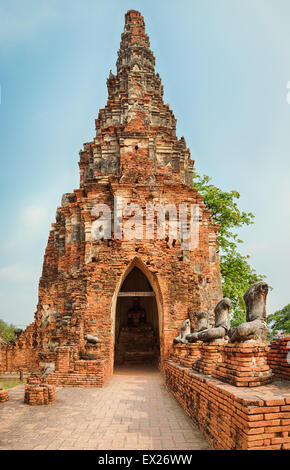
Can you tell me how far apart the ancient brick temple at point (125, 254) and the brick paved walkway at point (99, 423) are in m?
1.80

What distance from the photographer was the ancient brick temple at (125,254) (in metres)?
11.4

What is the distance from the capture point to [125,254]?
11.8 meters

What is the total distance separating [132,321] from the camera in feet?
58.6

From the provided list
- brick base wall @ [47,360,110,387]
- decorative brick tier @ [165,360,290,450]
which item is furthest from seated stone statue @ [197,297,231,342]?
brick base wall @ [47,360,110,387]

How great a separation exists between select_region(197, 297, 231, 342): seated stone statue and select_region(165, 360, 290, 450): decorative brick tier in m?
1.19

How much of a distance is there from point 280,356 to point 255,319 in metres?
0.66

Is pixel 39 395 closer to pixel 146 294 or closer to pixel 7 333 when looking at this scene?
pixel 146 294

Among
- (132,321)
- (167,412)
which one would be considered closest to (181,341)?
(167,412)

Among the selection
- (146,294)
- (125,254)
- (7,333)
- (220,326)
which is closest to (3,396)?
(220,326)

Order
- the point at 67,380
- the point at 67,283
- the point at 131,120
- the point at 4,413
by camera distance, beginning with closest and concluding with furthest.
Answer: the point at 4,413
the point at 67,380
the point at 67,283
the point at 131,120

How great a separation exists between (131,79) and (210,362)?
17438 mm

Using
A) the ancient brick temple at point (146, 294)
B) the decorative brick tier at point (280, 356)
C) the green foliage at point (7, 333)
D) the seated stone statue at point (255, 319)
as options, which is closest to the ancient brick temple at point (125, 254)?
the ancient brick temple at point (146, 294)

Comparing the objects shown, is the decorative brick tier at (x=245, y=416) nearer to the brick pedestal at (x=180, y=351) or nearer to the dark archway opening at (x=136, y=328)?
the brick pedestal at (x=180, y=351)
